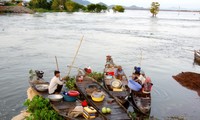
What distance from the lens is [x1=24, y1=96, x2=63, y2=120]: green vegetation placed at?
38.3ft

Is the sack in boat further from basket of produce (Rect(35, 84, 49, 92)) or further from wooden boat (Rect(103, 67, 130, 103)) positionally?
basket of produce (Rect(35, 84, 49, 92))

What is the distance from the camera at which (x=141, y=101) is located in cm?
1391

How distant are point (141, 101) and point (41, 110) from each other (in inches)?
206

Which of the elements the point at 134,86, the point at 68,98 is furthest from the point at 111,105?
the point at 134,86

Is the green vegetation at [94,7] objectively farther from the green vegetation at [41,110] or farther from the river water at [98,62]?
the green vegetation at [41,110]

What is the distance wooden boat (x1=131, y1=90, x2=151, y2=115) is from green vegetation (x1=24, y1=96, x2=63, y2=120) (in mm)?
4307

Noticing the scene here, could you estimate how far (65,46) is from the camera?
33250 mm

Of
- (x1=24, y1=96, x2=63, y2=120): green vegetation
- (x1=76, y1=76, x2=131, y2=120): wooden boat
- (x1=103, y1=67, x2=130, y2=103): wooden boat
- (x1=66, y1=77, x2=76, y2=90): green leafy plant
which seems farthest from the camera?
(x1=66, y1=77, x2=76, y2=90): green leafy plant

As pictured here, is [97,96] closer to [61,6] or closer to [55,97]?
[55,97]

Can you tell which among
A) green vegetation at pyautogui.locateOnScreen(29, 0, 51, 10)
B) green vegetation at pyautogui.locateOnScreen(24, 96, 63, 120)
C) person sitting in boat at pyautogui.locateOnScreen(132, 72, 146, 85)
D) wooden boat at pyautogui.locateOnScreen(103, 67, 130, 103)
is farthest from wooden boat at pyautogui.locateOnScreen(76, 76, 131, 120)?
green vegetation at pyautogui.locateOnScreen(29, 0, 51, 10)

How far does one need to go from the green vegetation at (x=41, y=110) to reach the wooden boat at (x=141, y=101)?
4.31 metres

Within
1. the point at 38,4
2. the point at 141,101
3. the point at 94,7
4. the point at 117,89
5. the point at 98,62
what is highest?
the point at 38,4

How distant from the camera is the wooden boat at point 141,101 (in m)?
13.4

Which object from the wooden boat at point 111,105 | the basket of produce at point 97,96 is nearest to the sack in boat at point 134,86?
the wooden boat at point 111,105
